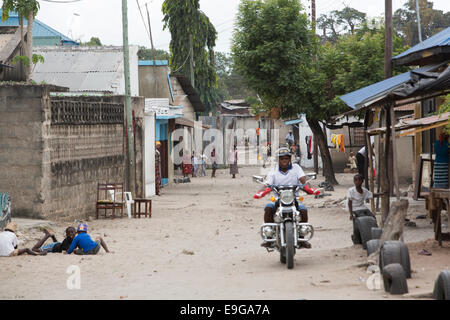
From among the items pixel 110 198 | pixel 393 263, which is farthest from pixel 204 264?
pixel 110 198

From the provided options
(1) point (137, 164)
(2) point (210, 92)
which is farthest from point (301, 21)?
(2) point (210, 92)

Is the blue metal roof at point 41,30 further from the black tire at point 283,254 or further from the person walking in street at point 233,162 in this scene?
the black tire at point 283,254

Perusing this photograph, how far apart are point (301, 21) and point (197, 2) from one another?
1502 cm

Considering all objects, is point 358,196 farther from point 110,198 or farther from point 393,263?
point 110,198

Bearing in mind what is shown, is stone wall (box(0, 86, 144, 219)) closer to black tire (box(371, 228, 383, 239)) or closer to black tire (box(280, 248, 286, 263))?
black tire (box(280, 248, 286, 263))

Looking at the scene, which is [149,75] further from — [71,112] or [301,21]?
[71,112]

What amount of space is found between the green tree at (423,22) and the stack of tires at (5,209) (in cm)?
4966

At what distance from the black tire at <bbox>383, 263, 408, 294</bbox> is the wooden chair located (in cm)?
1212

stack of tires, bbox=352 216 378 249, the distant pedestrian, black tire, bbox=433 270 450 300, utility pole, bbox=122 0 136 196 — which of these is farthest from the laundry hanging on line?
black tire, bbox=433 270 450 300

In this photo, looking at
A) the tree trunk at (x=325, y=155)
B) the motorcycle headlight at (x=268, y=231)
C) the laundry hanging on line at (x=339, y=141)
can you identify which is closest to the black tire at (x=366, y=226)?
the motorcycle headlight at (x=268, y=231)

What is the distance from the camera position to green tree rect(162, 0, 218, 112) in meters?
40.5

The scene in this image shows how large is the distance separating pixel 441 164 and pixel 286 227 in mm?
6046

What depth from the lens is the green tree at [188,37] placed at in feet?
133
